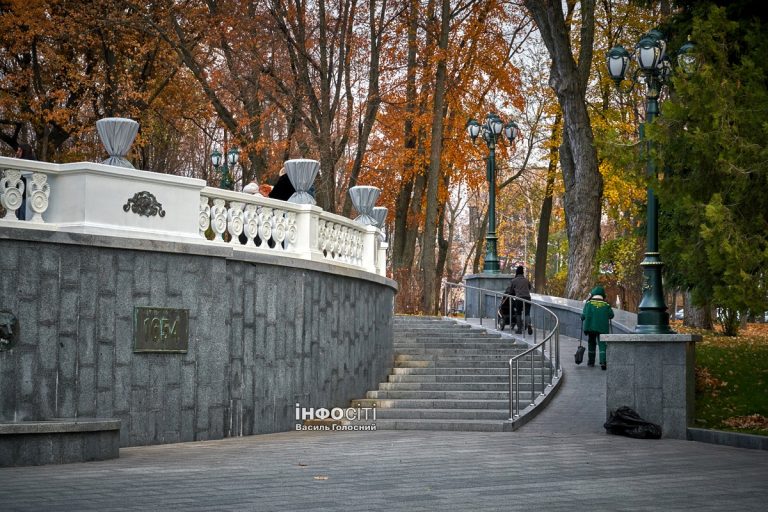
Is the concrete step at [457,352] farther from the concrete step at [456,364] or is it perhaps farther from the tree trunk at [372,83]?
the tree trunk at [372,83]

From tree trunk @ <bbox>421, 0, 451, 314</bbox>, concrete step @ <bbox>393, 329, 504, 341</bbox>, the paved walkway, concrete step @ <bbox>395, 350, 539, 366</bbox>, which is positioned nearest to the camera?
the paved walkway

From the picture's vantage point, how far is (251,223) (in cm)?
1580

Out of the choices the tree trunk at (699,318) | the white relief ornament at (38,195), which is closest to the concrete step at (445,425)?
the white relief ornament at (38,195)

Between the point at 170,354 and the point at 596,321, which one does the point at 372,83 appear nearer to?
the point at 596,321

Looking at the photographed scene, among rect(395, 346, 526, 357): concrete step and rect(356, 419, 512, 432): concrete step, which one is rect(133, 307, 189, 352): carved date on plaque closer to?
rect(356, 419, 512, 432): concrete step

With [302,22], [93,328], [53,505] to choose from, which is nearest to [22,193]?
[93,328]

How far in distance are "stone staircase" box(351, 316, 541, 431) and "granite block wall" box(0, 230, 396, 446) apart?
1.21 meters

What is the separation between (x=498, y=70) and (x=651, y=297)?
2032 centimetres

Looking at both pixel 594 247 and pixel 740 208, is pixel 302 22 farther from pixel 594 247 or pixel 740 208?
pixel 740 208

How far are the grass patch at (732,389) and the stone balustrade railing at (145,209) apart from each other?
663cm

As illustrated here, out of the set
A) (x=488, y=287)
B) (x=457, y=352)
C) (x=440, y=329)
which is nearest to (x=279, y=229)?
(x=457, y=352)

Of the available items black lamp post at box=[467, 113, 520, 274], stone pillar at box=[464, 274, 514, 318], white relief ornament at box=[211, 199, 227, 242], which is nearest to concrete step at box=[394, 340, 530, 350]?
stone pillar at box=[464, 274, 514, 318]

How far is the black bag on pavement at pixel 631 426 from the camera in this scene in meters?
15.2

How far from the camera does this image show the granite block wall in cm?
1286
